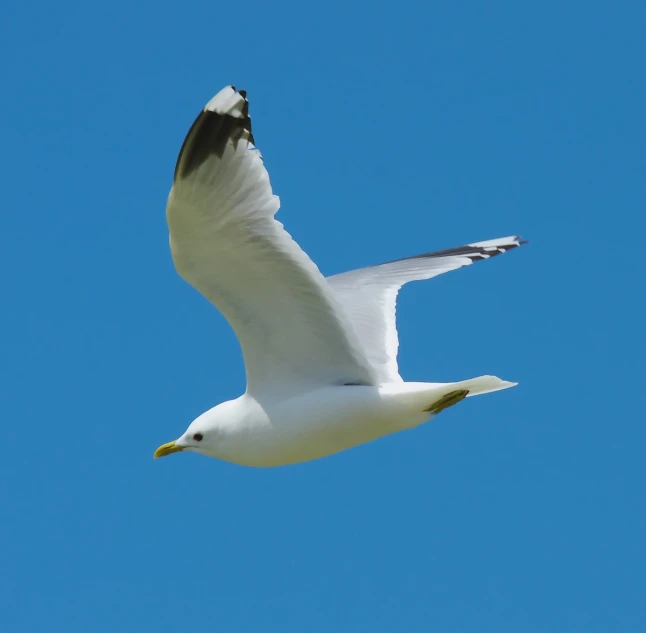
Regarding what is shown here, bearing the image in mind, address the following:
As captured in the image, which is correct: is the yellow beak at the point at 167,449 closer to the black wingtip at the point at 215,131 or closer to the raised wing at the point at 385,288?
the raised wing at the point at 385,288

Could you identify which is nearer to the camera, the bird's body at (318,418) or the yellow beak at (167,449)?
the bird's body at (318,418)

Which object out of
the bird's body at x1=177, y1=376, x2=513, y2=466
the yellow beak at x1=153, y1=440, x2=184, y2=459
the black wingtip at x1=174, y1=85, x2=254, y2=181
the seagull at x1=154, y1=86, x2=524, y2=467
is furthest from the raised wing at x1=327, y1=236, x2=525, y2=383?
the black wingtip at x1=174, y1=85, x2=254, y2=181

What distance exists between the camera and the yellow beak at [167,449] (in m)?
6.76

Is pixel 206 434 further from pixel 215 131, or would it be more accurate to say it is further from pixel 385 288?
pixel 215 131

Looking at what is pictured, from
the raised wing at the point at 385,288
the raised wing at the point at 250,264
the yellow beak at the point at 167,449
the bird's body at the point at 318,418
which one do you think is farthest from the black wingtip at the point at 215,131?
the yellow beak at the point at 167,449

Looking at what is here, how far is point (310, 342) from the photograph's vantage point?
6176mm

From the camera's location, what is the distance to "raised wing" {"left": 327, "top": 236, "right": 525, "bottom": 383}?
677 centimetres

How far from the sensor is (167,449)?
6812 millimetres

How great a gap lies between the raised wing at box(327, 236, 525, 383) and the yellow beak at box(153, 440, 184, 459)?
115 centimetres

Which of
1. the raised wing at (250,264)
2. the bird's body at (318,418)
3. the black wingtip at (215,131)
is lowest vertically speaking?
the bird's body at (318,418)

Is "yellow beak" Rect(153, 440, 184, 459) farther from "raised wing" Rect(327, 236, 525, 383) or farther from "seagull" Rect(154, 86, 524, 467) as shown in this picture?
"raised wing" Rect(327, 236, 525, 383)

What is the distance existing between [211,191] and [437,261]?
9.58 feet

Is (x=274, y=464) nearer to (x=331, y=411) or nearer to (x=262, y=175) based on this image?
(x=331, y=411)

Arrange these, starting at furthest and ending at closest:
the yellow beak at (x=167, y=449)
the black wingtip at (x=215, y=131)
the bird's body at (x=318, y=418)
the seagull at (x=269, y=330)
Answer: the yellow beak at (x=167, y=449) → the bird's body at (x=318, y=418) → the seagull at (x=269, y=330) → the black wingtip at (x=215, y=131)
